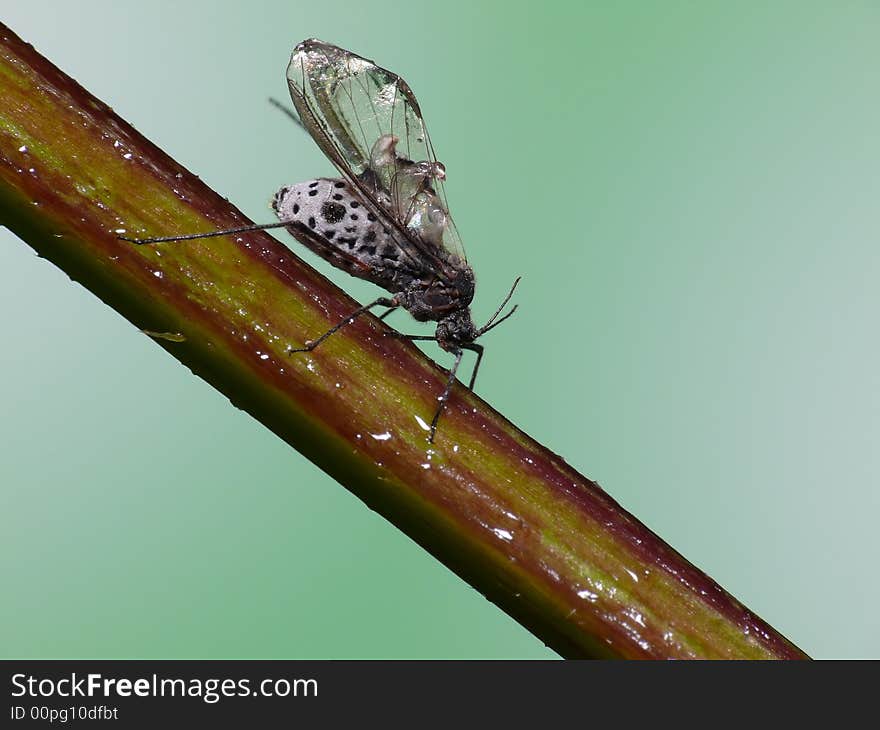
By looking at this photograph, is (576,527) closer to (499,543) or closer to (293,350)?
(499,543)

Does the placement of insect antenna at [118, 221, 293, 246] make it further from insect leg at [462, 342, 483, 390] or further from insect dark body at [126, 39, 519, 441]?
insect leg at [462, 342, 483, 390]

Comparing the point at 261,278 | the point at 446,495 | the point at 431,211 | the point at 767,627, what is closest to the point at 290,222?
the point at 431,211

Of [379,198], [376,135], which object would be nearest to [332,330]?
[379,198]

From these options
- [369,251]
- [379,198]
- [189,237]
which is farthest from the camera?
[369,251]

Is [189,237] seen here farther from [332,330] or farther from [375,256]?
[375,256]

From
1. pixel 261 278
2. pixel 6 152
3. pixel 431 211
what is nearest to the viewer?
pixel 6 152

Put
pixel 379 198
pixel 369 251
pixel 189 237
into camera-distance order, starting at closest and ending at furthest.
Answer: pixel 189 237, pixel 379 198, pixel 369 251

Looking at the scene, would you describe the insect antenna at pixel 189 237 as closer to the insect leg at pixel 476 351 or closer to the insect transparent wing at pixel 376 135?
the insect transparent wing at pixel 376 135
